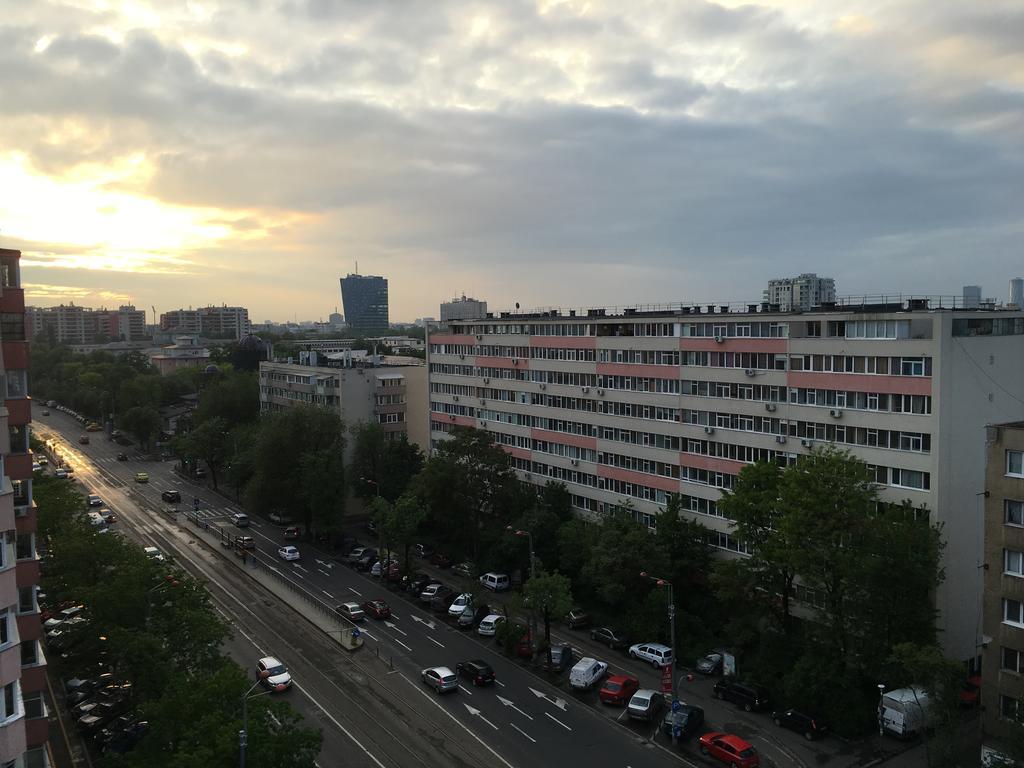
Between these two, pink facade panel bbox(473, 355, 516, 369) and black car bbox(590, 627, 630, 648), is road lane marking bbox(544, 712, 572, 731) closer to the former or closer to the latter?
black car bbox(590, 627, 630, 648)

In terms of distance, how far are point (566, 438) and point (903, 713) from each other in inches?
1439

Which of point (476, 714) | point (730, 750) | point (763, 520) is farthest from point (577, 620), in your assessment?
point (730, 750)

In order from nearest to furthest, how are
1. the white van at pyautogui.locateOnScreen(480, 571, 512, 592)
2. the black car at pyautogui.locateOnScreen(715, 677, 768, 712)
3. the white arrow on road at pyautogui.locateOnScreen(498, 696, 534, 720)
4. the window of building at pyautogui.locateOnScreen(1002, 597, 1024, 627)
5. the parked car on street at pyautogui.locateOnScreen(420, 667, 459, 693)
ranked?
the window of building at pyautogui.locateOnScreen(1002, 597, 1024, 627), the white arrow on road at pyautogui.locateOnScreen(498, 696, 534, 720), the black car at pyautogui.locateOnScreen(715, 677, 768, 712), the parked car on street at pyautogui.locateOnScreen(420, 667, 459, 693), the white van at pyautogui.locateOnScreen(480, 571, 512, 592)

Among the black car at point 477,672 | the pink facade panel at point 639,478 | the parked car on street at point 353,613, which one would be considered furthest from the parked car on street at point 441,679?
the pink facade panel at point 639,478

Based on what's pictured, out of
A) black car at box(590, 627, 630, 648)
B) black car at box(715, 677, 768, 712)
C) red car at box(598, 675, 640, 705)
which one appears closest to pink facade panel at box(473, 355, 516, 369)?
black car at box(590, 627, 630, 648)

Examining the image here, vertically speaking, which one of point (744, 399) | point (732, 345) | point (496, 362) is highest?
point (732, 345)

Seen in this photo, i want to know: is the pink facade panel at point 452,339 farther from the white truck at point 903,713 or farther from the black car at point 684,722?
the white truck at point 903,713

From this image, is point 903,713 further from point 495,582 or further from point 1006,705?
point 495,582

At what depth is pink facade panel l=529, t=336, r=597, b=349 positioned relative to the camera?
67.0m

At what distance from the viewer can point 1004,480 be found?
33.1m

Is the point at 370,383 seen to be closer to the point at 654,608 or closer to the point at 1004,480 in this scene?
the point at 654,608

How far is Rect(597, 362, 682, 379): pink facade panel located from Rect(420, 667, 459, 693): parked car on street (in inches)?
1102

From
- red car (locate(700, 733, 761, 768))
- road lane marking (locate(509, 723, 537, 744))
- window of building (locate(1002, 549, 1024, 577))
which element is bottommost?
road lane marking (locate(509, 723, 537, 744))

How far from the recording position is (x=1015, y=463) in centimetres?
3300
